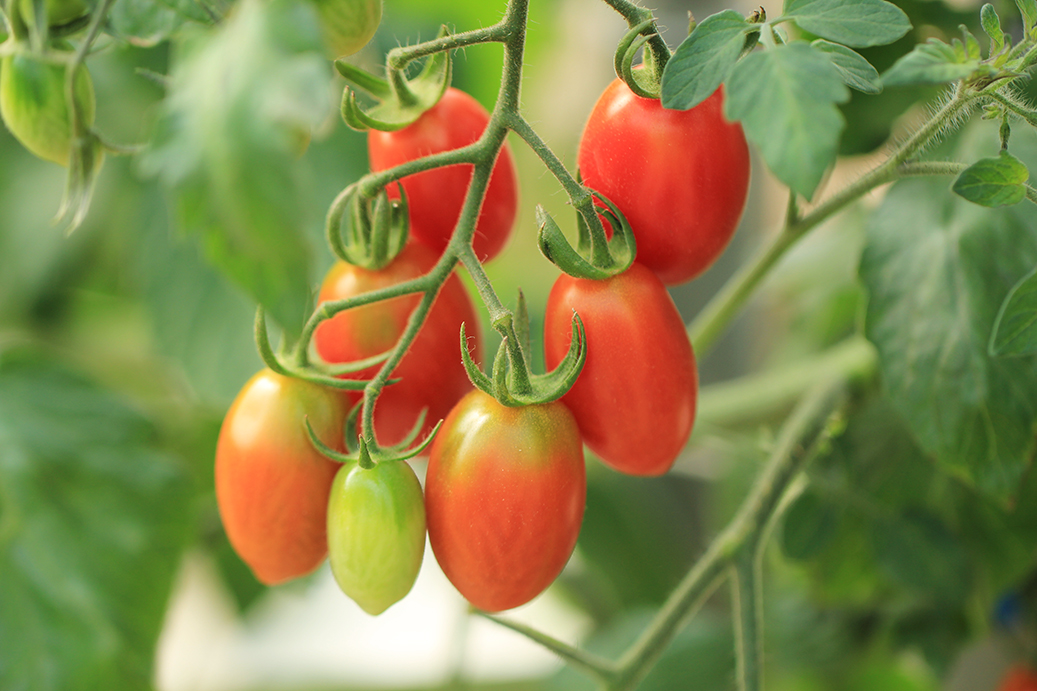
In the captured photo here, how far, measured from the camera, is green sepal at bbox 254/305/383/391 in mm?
247

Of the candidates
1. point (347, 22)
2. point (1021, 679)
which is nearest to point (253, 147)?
point (347, 22)

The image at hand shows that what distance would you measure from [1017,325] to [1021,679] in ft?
1.32

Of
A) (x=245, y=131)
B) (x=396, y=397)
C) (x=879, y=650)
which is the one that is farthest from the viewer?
(x=879, y=650)

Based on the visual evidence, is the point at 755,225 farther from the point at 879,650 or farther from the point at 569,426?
the point at 569,426

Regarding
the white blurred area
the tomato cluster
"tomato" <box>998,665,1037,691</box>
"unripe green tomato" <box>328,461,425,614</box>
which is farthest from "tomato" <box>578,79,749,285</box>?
the white blurred area

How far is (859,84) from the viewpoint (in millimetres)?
214

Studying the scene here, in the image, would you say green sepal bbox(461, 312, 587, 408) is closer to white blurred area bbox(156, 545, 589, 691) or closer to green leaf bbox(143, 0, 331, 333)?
green leaf bbox(143, 0, 331, 333)

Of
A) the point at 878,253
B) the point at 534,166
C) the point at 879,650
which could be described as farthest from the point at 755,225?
the point at 878,253

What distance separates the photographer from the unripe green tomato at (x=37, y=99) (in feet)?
0.81

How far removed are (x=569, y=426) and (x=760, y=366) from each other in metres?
0.77

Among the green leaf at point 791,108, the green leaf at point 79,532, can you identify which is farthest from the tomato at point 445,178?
the green leaf at point 79,532

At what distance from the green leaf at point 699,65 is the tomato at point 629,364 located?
2.1 inches

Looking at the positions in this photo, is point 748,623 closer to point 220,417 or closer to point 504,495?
point 504,495

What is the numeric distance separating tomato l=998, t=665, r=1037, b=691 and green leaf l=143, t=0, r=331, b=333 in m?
0.53
